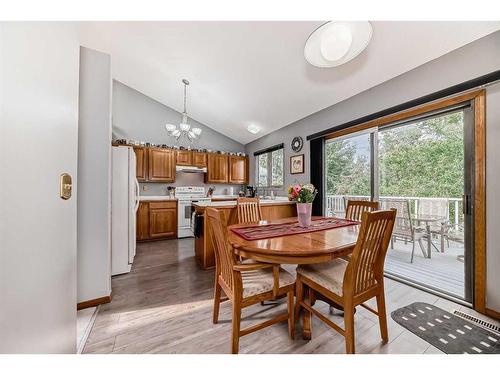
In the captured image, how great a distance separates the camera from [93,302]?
71.8 inches

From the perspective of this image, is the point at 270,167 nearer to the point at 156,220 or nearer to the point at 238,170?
the point at 238,170

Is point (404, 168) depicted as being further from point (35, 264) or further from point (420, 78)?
point (35, 264)

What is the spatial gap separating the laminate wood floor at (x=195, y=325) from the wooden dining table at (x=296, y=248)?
66cm

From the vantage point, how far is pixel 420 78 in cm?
212

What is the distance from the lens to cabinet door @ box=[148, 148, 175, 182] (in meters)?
4.32

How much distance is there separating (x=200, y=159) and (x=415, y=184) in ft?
14.2

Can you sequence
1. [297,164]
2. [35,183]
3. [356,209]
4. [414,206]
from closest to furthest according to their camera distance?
[35,183], [356,209], [414,206], [297,164]

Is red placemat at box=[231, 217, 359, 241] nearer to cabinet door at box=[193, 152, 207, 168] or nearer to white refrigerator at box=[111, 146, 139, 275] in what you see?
white refrigerator at box=[111, 146, 139, 275]

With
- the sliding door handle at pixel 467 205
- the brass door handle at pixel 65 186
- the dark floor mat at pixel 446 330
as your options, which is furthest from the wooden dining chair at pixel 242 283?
the sliding door handle at pixel 467 205

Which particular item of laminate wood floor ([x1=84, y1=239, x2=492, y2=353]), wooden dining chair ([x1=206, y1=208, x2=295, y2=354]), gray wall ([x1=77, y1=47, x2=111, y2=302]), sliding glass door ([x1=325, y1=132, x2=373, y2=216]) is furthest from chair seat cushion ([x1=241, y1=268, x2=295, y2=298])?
sliding glass door ([x1=325, y1=132, x2=373, y2=216])

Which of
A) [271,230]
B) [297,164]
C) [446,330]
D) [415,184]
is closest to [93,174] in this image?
[271,230]

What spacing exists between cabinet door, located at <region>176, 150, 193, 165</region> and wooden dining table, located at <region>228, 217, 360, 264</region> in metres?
3.56

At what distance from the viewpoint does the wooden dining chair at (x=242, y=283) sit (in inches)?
49.1

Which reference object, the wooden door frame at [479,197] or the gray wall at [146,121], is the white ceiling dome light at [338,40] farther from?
the gray wall at [146,121]
